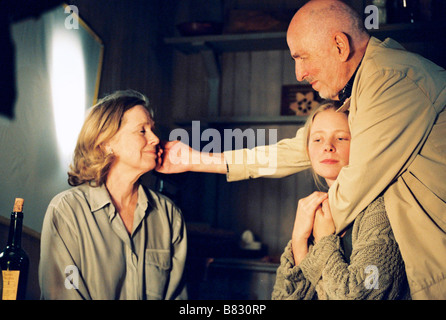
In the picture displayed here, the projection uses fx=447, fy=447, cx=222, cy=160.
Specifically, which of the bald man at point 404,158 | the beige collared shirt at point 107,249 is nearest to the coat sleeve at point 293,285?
the bald man at point 404,158

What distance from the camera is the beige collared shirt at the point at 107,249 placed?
1.25 meters

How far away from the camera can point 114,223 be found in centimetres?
138

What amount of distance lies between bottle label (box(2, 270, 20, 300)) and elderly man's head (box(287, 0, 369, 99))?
0.96 metres

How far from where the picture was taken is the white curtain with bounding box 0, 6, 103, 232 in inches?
48.5

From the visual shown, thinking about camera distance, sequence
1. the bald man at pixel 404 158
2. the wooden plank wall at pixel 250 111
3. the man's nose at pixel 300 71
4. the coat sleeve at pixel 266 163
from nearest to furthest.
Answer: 1. the bald man at pixel 404 158
2. the man's nose at pixel 300 71
3. the coat sleeve at pixel 266 163
4. the wooden plank wall at pixel 250 111

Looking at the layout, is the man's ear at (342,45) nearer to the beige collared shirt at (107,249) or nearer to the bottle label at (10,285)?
the beige collared shirt at (107,249)

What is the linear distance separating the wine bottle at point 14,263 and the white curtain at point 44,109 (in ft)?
0.25

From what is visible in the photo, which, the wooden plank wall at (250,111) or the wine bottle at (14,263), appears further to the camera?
the wooden plank wall at (250,111)

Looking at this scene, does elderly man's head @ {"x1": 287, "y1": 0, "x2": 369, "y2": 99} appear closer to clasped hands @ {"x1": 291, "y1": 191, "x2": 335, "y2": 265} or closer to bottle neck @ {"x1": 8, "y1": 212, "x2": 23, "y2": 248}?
clasped hands @ {"x1": 291, "y1": 191, "x2": 335, "y2": 265}

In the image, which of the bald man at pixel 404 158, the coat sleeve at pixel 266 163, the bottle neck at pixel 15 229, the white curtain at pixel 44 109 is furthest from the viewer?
the coat sleeve at pixel 266 163

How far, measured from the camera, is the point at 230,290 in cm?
208

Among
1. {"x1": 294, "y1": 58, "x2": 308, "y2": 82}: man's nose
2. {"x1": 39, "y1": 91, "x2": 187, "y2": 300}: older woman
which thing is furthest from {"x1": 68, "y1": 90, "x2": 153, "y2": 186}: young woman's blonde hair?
{"x1": 294, "y1": 58, "x2": 308, "y2": 82}: man's nose
